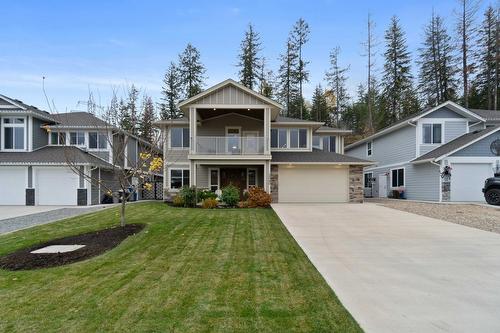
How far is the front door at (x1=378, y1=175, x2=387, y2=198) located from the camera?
25.7 m

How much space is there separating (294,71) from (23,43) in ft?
79.8

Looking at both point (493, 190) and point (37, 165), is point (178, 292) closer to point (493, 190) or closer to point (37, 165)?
point (493, 190)

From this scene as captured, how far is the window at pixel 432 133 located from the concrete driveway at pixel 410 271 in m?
12.2

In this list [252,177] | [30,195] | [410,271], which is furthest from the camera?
[252,177]

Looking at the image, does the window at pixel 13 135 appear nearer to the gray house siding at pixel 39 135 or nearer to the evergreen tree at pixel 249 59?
the gray house siding at pixel 39 135

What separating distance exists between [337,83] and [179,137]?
24623mm

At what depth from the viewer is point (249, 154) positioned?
18297 mm

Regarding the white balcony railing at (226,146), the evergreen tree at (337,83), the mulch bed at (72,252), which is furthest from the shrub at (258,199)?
the evergreen tree at (337,83)

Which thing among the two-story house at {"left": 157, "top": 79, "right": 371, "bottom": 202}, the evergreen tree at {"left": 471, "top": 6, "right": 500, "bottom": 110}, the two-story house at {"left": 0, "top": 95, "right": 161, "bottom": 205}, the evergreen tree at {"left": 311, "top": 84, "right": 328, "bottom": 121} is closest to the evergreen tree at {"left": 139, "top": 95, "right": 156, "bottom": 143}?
the two-story house at {"left": 157, "top": 79, "right": 371, "bottom": 202}

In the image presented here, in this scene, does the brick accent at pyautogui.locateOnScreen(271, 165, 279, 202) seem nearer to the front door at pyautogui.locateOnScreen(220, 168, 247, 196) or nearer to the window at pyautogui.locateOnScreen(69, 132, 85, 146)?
the front door at pyautogui.locateOnScreen(220, 168, 247, 196)

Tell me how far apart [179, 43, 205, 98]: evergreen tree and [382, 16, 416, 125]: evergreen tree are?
19.8m

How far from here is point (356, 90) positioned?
3878 cm

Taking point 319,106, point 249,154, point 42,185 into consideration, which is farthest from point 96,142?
point 319,106

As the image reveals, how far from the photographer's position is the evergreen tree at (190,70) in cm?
3516
